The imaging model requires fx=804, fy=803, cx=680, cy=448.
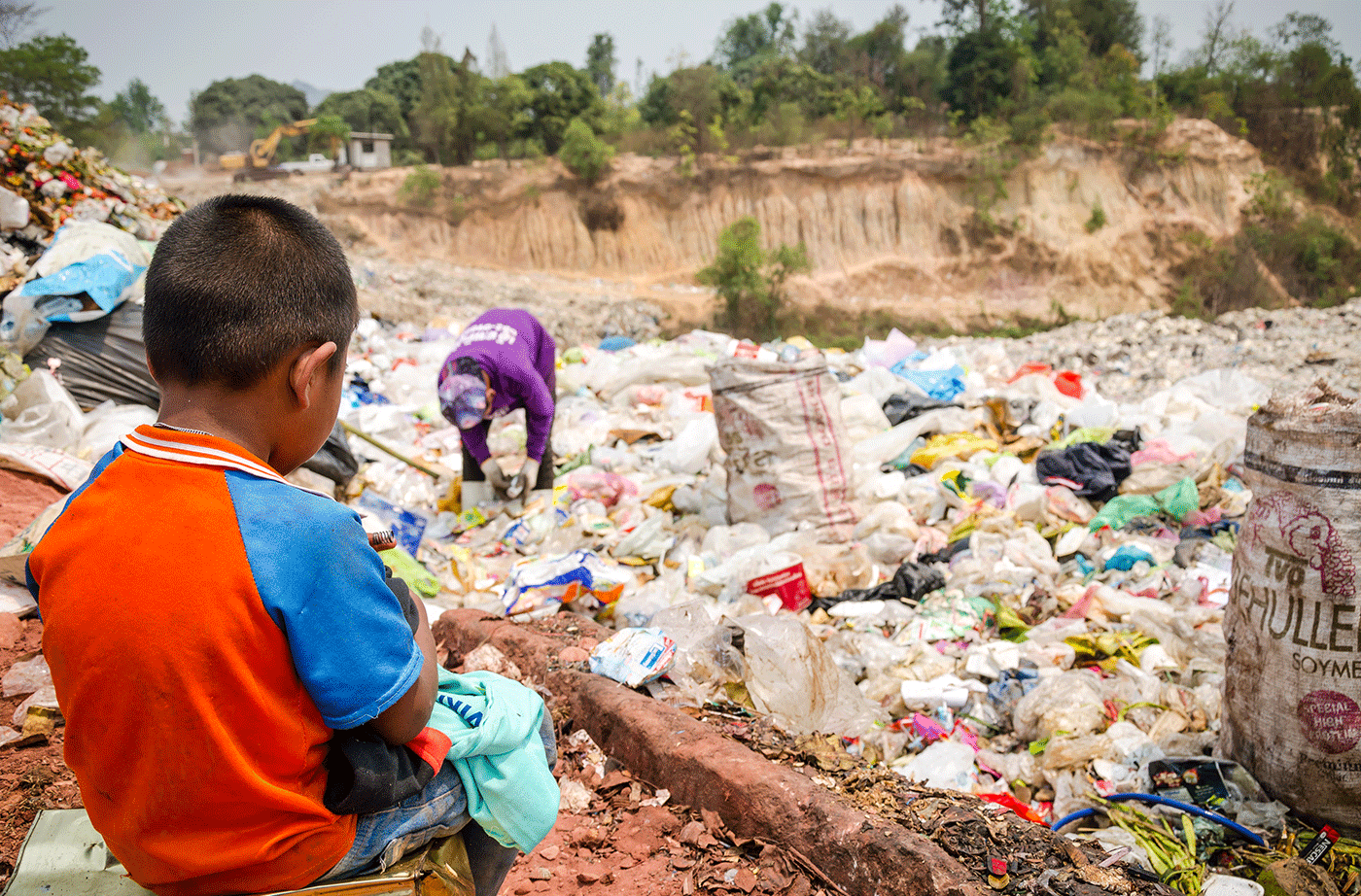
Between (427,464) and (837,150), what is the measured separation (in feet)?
70.1

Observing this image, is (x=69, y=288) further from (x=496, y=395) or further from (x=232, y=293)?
(x=232, y=293)

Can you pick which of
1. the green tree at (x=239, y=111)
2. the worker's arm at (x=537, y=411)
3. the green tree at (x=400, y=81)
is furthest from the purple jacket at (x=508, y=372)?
the green tree at (x=239, y=111)

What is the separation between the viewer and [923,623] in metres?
3.18

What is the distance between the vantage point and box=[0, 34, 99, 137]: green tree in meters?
19.0

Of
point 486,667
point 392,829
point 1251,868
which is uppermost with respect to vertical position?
point 392,829

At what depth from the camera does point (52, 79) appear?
2005cm

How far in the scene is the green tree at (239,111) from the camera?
43.0 metres

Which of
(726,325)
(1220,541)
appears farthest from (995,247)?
(1220,541)

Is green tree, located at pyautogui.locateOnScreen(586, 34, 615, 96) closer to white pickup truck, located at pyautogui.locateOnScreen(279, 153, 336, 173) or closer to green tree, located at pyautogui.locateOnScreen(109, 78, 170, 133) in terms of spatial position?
white pickup truck, located at pyautogui.locateOnScreen(279, 153, 336, 173)

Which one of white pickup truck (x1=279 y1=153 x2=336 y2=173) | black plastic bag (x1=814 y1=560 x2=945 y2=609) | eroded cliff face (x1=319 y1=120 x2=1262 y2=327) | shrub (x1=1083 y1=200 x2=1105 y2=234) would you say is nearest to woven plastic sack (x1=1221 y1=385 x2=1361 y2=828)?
black plastic bag (x1=814 y1=560 x2=945 y2=609)

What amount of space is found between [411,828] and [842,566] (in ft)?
9.26

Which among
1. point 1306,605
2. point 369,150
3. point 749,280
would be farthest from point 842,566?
point 369,150

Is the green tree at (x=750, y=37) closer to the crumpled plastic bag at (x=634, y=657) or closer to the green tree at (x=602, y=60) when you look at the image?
the green tree at (x=602, y=60)

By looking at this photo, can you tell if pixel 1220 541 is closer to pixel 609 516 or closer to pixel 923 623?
pixel 923 623
